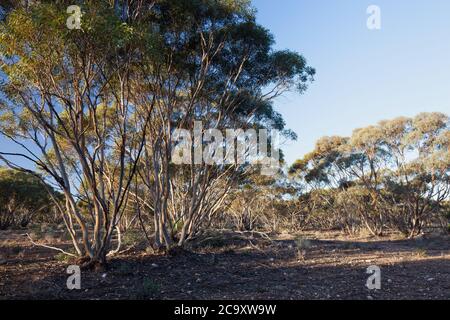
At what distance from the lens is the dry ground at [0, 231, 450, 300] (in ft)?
20.6

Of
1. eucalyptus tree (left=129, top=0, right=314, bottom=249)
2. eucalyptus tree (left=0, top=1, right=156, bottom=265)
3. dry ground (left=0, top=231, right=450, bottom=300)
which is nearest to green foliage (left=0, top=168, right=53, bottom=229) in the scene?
dry ground (left=0, top=231, right=450, bottom=300)

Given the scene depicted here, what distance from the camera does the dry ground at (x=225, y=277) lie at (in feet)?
20.6

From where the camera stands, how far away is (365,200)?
26734 mm

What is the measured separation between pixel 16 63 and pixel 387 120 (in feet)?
66.7

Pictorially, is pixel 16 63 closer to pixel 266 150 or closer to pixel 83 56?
pixel 83 56

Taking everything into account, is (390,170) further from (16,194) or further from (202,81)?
(16,194)

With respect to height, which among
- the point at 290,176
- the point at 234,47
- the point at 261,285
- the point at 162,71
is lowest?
the point at 261,285

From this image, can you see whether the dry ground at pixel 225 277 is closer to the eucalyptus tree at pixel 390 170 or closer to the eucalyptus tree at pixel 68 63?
the eucalyptus tree at pixel 68 63

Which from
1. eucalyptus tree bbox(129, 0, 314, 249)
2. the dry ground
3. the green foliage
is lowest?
the dry ground

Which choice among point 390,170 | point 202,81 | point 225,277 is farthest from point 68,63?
point 390,170

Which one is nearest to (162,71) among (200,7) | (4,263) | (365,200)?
(200,7)

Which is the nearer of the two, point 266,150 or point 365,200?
point 266,150

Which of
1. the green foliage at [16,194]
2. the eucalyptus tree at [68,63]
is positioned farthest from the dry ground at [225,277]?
the green foliage at [16,194]

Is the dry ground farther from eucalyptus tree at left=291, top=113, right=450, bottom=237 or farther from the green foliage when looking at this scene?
the green foliage
